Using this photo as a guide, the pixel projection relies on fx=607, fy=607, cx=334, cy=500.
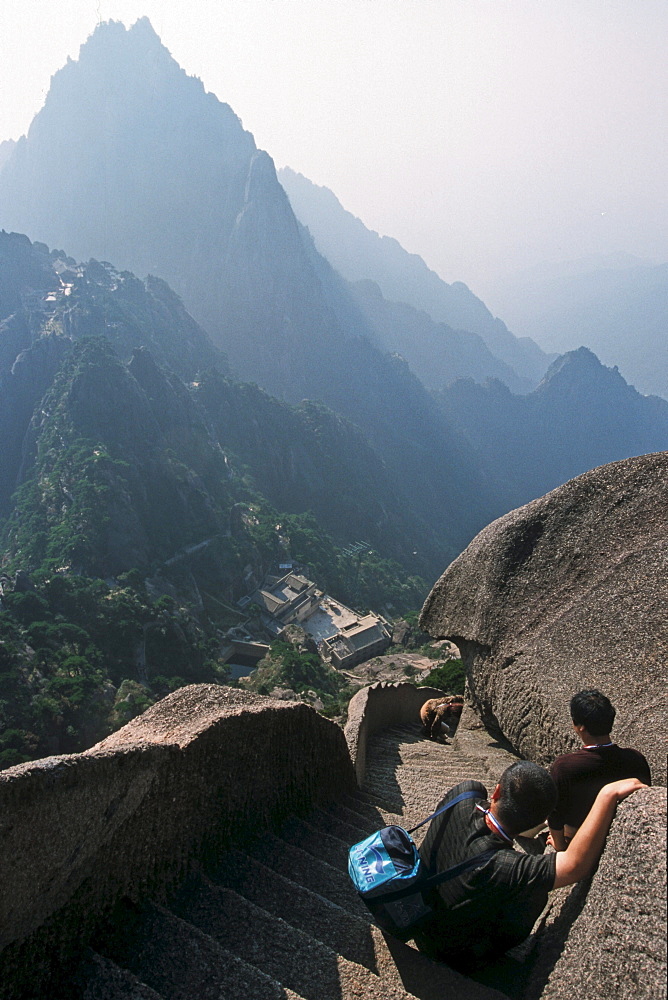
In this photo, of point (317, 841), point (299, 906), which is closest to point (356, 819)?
point (317, 841)

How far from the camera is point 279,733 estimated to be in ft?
11.3

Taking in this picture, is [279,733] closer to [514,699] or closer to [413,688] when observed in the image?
[514,699]

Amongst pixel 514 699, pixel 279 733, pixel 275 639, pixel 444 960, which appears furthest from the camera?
pixel 275 639

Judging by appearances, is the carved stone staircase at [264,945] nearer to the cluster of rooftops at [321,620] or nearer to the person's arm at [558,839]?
the person's arm at [558,839]

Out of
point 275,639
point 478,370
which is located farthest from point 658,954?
point 478,370

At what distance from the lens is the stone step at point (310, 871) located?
2699mm

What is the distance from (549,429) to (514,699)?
134 meters

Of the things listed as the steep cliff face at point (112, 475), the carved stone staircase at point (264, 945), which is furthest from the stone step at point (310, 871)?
the steep cliff face at point (112, 475)

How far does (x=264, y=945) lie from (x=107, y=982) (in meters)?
0.56

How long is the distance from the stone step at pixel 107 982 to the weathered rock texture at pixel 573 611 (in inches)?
116

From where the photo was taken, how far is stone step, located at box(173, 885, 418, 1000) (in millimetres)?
2062

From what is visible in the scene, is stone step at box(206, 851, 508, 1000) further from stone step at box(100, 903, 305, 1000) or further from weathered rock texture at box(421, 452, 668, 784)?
weathered rock texture at box(421, 452, 668, 784)

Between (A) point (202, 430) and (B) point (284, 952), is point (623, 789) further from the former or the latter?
(A) point (202, 430)

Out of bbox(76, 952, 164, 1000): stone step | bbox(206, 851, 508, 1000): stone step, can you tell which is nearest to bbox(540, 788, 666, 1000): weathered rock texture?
bbox(206, 851, 508, 1000): stone step
